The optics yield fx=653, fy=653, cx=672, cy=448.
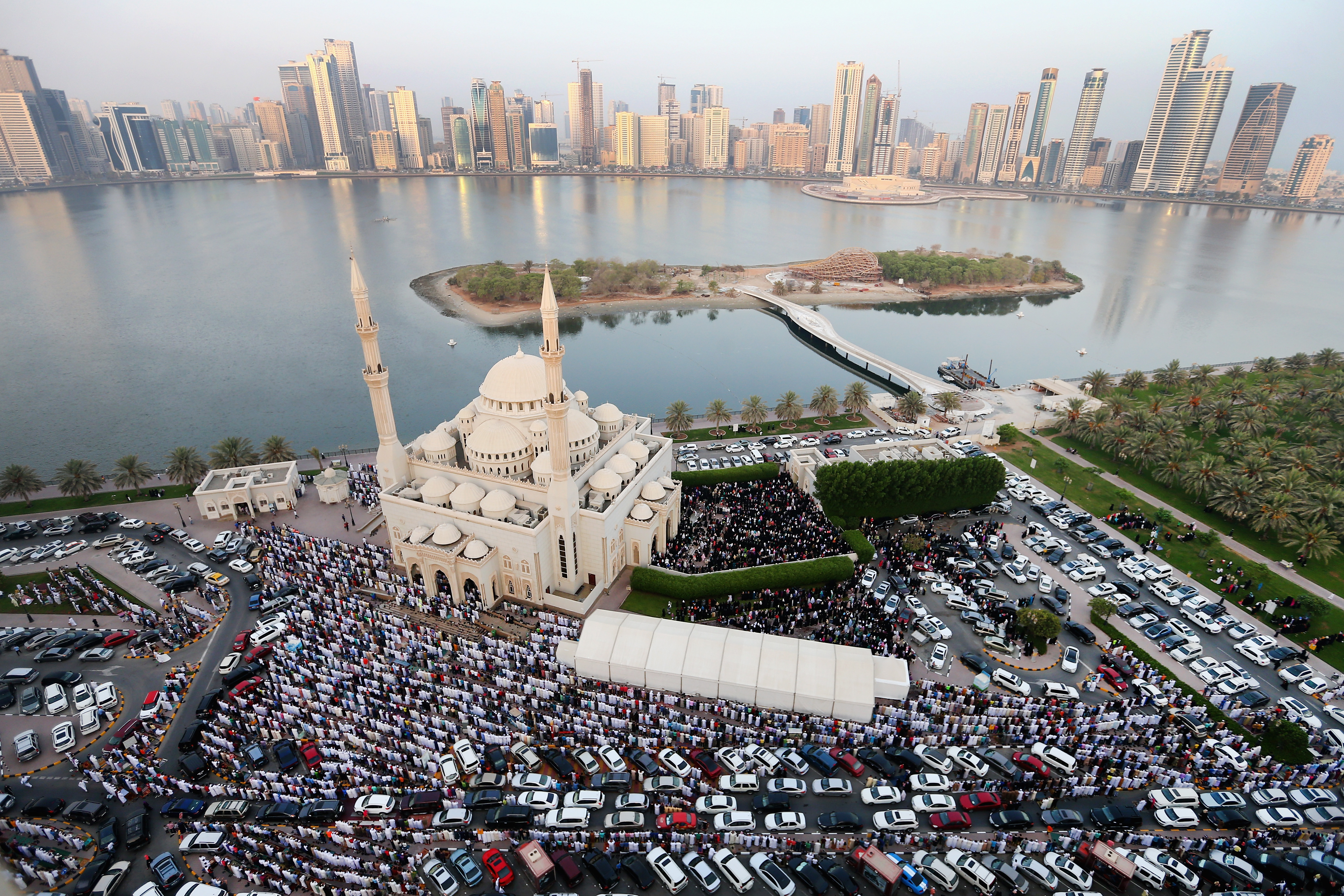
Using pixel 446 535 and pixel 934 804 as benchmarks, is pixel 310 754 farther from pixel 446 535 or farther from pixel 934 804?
pixel 934 804

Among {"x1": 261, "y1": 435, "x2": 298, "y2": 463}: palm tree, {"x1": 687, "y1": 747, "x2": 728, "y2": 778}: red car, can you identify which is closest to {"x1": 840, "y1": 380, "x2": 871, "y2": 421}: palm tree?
{"x1": 687, "y1": 747, "x2": 728, "y2": 778}: red car

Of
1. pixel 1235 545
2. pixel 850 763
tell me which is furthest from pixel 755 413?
pixel 850 763

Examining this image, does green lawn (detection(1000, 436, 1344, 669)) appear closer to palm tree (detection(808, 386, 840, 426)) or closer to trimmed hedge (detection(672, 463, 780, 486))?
palm tree (detection(808, 386, 840, 426))

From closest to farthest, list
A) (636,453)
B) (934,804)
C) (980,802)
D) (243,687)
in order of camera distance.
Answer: (934,804), (980,802), (243,687), (636,453)

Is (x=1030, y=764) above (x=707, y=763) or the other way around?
above

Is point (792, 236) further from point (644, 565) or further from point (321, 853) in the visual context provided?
point (321, 853)

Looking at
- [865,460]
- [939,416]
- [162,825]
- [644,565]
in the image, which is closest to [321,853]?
[162,825]
